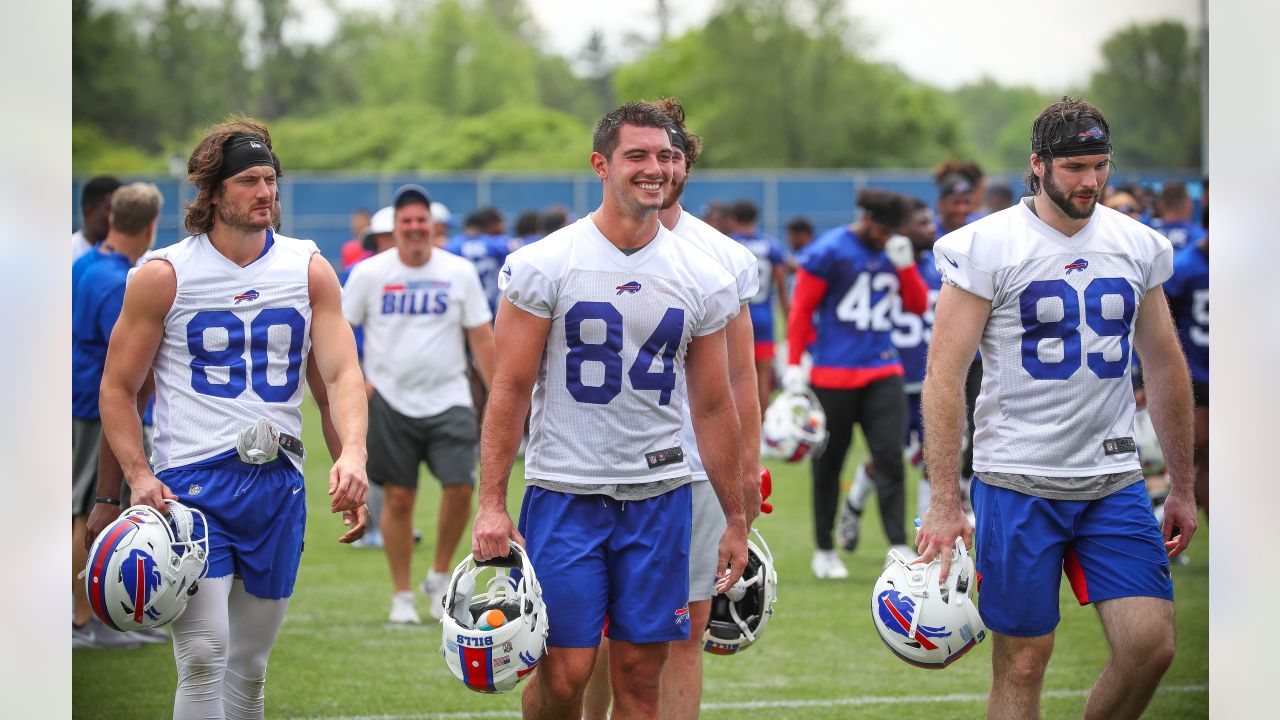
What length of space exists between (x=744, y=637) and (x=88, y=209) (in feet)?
15.8

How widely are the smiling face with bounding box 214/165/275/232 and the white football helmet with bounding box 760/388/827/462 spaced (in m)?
4.74

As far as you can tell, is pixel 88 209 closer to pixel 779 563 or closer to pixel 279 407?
pixel 279 407

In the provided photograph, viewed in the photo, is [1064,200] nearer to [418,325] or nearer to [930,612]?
[930,612]

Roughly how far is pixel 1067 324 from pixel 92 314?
16.4 ft

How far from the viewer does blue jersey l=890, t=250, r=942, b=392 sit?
1030 cm

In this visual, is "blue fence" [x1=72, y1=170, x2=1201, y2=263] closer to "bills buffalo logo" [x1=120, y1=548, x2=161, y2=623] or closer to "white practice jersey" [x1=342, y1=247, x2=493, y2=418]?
"white practice jersey" [x1=342, y1=247, x2=493, y2=418]

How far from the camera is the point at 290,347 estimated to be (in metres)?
5.02

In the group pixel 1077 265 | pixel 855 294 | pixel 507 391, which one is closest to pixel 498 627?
pixel 507 391

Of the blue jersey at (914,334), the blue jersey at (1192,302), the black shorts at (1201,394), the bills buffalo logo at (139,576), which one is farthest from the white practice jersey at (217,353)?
the black shorts at (1201,394)

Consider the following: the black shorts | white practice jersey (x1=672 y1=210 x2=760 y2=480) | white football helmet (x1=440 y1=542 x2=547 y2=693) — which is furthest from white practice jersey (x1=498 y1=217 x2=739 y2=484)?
the black shorts

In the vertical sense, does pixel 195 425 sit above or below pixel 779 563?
above

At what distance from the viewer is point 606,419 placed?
4746 millimetres

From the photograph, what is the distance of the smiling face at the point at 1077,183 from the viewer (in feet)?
16.0
